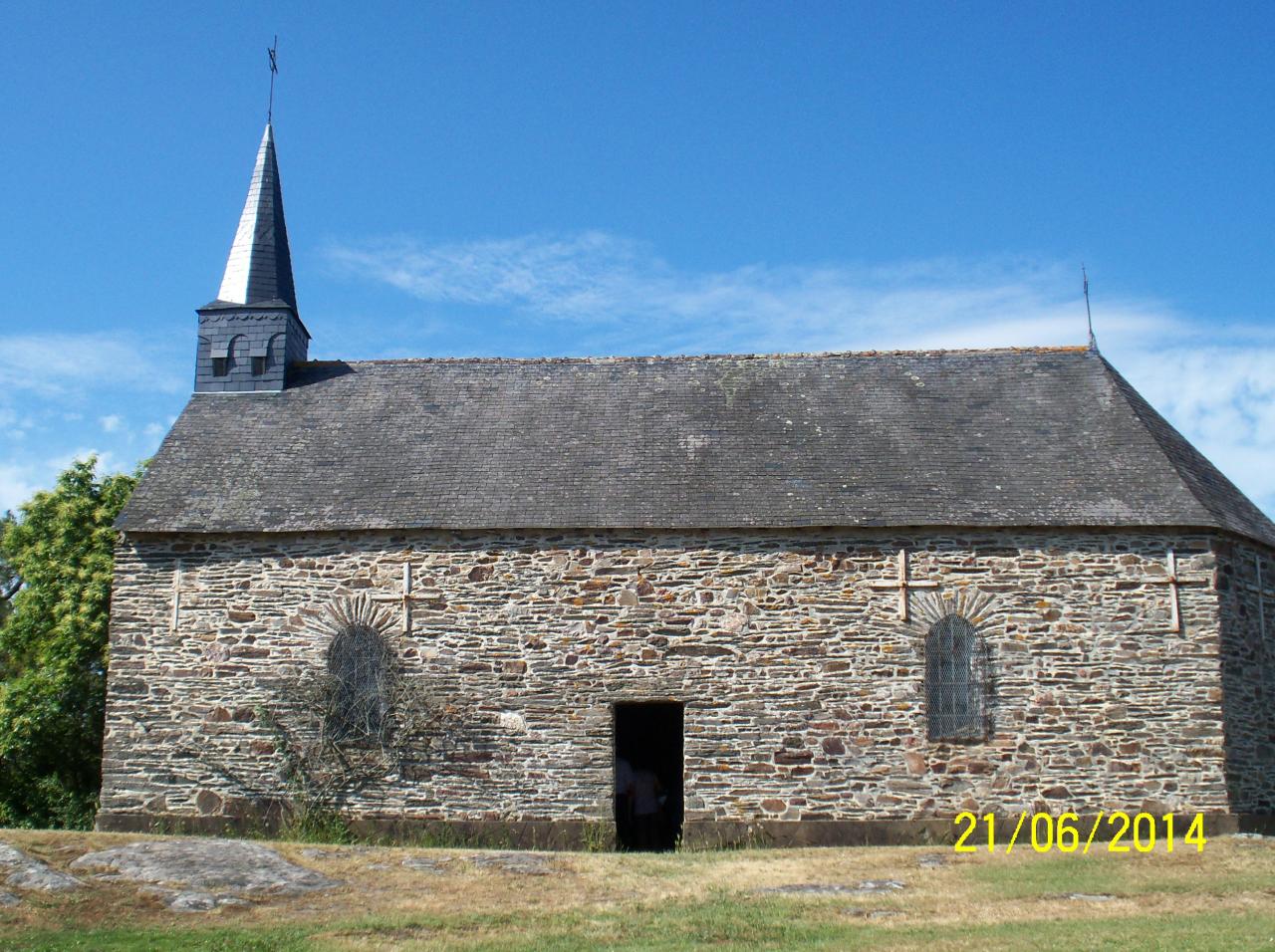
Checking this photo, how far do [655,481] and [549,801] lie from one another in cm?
456

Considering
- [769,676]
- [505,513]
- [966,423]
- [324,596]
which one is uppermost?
[966,423]

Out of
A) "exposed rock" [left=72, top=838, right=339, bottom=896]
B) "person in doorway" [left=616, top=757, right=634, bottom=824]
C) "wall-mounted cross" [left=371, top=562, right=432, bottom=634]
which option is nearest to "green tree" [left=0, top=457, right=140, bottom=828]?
"wall-mounted cross" [left=371, top=562, right=432, bottom=634]

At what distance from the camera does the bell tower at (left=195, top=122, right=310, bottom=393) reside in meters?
19.7

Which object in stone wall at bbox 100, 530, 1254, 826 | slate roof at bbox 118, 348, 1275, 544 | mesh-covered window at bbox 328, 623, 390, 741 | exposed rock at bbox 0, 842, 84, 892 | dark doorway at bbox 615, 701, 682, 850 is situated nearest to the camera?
exposed rock at bbox 0, 842, 84, 892

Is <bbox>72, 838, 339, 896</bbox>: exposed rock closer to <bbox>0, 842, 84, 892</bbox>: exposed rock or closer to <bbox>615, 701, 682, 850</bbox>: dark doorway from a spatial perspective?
<bbox>0, 842, 84, 892</bbox>: exposed rock

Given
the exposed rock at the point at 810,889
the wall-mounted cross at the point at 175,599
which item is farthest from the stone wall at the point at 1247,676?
the wall-mounted cross at the point at 175,599

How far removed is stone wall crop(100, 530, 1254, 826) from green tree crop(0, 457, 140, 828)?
14.2 feet

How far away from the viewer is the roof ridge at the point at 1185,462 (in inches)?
635

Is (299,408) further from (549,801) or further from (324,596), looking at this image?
(549,801)

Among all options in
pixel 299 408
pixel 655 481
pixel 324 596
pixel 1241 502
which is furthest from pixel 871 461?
pixel 299 408

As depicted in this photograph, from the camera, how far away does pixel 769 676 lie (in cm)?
1546

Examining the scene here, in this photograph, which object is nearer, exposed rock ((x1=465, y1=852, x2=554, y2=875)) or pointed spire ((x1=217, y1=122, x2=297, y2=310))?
exposed rock ((x1=465, y1=852, x2=554, y2=875))

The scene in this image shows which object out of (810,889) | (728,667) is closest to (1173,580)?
(728,667)
